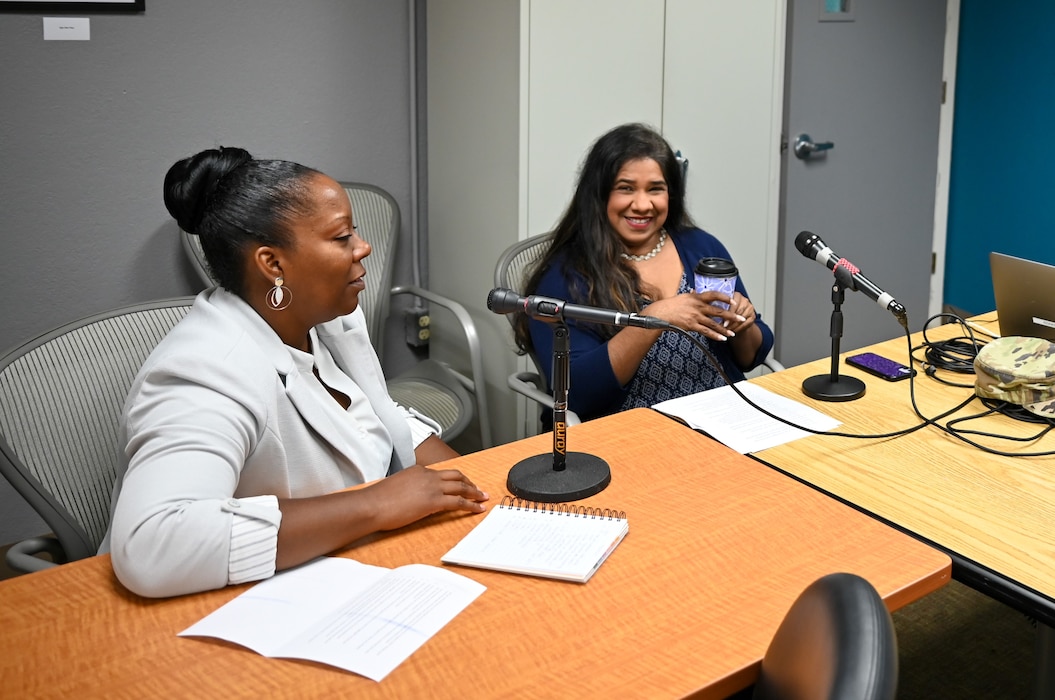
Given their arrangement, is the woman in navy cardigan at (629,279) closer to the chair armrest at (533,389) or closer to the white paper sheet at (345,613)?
the chair armrest at (533,389)

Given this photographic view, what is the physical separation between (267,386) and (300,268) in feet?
0.71

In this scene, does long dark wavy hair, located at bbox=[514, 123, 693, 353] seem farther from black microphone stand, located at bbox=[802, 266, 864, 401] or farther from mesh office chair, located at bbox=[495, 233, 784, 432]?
black microphone stand, located at bbox=[802, 266, 864, 401]

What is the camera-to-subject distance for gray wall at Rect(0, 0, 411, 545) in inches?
98.7

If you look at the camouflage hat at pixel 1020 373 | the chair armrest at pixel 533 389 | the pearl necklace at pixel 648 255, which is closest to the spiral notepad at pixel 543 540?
the chair armrest at pixel 533 389

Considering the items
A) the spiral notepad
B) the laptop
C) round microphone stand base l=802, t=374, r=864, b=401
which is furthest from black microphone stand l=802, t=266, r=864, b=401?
the spiral notepad

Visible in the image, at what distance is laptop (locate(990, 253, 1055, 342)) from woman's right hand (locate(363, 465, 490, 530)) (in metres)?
1.30

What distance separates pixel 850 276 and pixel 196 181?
1.20 m

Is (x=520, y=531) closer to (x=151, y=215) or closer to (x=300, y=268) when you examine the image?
(x=300, y=268)

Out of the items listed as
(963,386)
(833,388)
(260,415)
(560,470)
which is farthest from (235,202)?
(963,386)

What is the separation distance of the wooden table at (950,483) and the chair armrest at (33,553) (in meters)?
1.23

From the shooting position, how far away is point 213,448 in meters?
1.31

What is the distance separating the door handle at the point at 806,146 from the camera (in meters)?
3.56

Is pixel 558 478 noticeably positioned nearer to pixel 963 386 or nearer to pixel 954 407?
pixel 954 407


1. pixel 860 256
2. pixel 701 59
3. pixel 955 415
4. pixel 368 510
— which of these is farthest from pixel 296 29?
pixel 860 256
